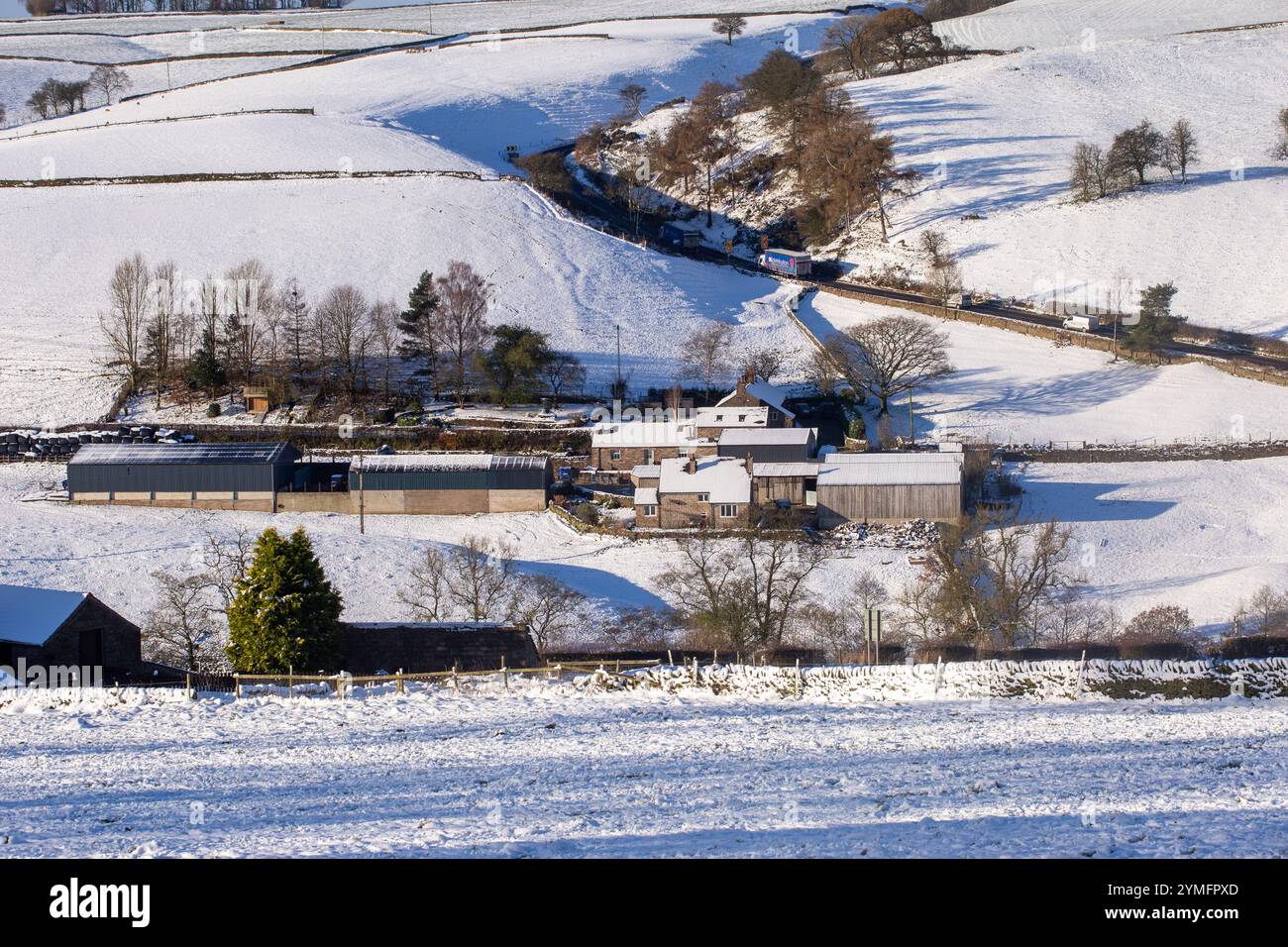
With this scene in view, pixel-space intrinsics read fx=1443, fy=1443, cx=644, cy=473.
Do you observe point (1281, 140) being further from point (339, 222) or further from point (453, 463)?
point (453, 463)

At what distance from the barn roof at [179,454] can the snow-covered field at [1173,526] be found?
88.3 feet

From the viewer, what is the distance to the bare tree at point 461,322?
6438 cm

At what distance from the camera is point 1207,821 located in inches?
604

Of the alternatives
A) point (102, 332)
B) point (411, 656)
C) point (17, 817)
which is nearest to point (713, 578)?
point (411, 656)

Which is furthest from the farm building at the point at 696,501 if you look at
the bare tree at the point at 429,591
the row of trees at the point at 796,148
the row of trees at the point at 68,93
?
the row of trees at the point at 68,93

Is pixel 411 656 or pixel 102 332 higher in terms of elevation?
pixel 102 332

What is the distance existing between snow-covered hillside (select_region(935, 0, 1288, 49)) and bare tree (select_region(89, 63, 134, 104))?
73153 mm

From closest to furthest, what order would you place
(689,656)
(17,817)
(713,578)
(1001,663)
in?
(17,817), (1001,663), (689,656), (713,578)

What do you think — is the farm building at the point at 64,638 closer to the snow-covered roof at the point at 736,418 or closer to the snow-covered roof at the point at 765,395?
the snow-covered roof at the point at 736,418

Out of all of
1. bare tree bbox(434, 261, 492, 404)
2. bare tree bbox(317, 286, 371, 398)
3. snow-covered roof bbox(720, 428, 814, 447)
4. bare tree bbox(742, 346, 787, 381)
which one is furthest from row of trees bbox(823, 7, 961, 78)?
snow-covered roof bbox(720, 428, 814, 447)

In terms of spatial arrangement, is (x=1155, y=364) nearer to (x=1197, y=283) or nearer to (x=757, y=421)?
(x=1197, y=283)

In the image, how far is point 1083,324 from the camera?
6731 cm

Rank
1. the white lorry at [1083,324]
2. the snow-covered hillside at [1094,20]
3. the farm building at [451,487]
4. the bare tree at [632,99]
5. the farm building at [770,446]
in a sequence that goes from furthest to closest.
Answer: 1. the snow-covered hillside at [1094,20]
2. the bare tree at [632,99]
3. the white lorry at [1083,324]
4. the farm building at [770,446]
5. the farm building at [451,487]

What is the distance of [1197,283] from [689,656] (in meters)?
51.2
